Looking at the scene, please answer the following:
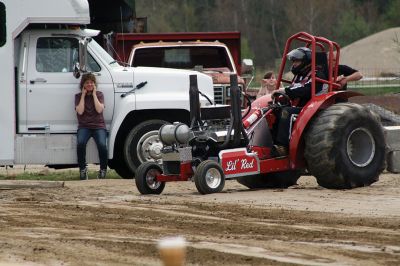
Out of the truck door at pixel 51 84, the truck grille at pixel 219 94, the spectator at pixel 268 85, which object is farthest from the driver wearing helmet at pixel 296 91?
the spectator at pixel 268 85

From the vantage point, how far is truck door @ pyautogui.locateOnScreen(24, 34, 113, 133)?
18.4 m

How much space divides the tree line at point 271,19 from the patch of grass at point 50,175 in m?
49.8

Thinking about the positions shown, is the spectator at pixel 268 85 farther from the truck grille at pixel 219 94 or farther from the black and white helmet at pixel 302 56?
the black and white helmet at pixel 302 56

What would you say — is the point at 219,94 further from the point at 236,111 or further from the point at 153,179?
the point at 236,111

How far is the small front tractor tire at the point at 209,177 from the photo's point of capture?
14.8 m

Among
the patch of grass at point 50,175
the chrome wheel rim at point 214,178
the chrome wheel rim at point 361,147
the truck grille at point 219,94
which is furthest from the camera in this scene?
the truck grille at point 219,94

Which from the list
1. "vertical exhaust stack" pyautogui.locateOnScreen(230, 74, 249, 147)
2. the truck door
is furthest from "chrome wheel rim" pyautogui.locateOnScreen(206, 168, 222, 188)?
the truck door

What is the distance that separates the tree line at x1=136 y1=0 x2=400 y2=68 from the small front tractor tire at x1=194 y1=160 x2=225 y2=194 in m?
56.0

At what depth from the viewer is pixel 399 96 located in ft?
104

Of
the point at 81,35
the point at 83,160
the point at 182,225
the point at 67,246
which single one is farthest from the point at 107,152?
the point at 67,246

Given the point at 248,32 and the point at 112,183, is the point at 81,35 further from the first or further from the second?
the point at 248,32

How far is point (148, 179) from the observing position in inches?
611

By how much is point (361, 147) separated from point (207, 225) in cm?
504

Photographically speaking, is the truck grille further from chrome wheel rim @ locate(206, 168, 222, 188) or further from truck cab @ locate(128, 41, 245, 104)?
chrome wheel rim @ locate(206, 168, 222, 188)
